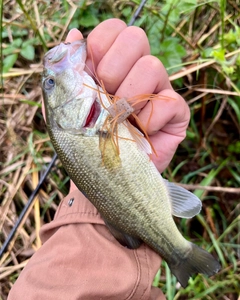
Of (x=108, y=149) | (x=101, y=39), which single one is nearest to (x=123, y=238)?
(x=108, y=149)

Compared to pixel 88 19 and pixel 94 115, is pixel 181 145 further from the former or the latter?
pixel 94 115

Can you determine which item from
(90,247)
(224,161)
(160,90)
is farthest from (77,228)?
(224,161)

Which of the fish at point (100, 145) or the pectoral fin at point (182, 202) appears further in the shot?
the pectoral fin at point (182, 202)

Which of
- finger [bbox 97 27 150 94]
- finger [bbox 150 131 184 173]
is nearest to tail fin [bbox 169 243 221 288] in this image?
finger [bbox 150 131 184 173]

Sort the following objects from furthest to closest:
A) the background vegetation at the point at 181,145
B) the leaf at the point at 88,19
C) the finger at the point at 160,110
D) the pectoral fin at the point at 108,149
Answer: the leaf at the point at 88,19 → the background vegetation at the point at 181,145 → the finger at the point at 160,110 → the pectoral fin at the point at 108,149

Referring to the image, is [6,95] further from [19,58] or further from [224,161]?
[224,161]

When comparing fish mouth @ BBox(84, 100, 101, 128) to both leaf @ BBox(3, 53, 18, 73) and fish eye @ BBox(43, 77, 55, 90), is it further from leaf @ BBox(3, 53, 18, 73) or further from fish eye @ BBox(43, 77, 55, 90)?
leaf @ BBox(3, 53, 18, 73)

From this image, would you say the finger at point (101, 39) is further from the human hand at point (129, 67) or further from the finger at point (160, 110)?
the finger at point (160, 110)

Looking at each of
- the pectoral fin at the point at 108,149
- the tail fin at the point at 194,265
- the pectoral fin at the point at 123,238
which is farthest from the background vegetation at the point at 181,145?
the pectoral fin at the point at 108,149
